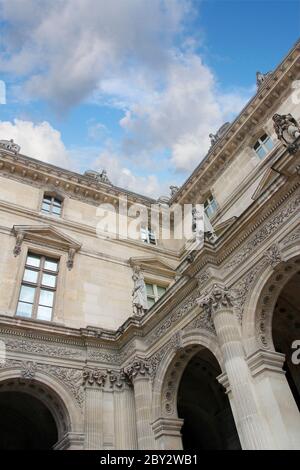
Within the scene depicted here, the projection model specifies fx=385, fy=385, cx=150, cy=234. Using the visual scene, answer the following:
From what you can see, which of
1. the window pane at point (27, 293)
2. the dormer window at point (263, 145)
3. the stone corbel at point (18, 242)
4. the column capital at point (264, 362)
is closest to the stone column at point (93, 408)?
the window pane at point (27, 293)

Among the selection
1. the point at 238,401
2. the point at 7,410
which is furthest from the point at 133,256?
the point at 238,401

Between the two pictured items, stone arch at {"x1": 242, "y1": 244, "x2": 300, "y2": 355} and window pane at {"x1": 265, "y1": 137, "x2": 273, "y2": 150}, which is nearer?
stone arch at {"x1": 242, "y1": 244, "x2": 300, "y2": 355}

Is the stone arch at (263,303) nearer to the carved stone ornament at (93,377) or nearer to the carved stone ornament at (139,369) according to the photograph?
the carved stone ornament at (139,369)

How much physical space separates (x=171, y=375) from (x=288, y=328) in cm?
435

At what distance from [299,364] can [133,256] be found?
908 cm

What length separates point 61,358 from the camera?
44.0 ft

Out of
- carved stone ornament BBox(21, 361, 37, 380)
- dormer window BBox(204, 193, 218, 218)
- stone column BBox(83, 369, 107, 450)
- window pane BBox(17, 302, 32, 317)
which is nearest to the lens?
stone column BBox(83, 369, 107, 450)

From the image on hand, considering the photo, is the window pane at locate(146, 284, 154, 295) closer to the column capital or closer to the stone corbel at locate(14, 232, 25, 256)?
the stone corbel at locate(14, 232, 25, 256)

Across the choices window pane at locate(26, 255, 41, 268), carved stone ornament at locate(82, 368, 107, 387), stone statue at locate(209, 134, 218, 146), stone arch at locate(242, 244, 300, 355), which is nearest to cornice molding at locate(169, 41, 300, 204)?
stone statue at locate(209, 134, 218, 146)

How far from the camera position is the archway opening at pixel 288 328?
41.5 feet

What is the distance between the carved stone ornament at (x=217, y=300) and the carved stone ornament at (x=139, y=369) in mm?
3636

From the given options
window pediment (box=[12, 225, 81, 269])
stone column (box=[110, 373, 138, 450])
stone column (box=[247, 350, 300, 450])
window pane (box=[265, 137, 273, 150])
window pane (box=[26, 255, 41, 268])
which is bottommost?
stone column (box=[247, 350, 300, 450])

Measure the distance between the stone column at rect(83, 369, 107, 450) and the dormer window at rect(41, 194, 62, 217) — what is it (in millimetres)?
8483

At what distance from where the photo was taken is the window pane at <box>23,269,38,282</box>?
1558 cm
